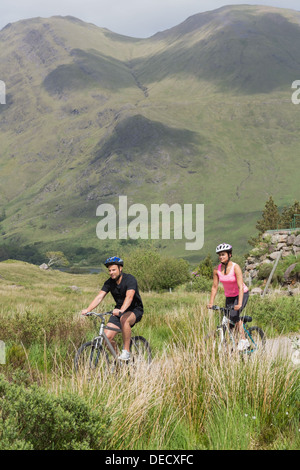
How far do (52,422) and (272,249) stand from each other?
29423mm

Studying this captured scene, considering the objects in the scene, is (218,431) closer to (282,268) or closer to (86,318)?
(86,318)

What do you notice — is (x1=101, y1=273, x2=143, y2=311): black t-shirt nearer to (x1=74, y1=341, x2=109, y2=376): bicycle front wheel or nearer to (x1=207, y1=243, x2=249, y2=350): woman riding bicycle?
(x1=74, y1=341, x2=109, y2=376): bicycle front wheel

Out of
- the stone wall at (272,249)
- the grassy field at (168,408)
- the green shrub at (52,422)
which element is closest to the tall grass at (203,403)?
the grassy field at (168,408)

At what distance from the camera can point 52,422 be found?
14.6 feet

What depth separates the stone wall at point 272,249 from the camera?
101 feet

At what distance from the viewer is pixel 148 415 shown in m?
5.35

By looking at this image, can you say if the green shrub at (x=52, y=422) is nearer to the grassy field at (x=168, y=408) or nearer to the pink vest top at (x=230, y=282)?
the grassy field at (x=168, y=408)

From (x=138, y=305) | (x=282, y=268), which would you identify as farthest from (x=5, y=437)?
(x=282, y=268)

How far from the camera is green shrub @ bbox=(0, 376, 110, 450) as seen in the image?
4.34 meters

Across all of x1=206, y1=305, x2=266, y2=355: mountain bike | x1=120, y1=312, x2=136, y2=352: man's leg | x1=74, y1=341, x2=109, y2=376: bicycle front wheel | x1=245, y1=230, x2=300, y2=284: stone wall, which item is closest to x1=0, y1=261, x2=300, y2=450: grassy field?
x1=206, y1=305, x2=266, y2=355: mountain bike

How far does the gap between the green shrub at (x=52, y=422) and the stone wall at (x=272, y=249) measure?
25.9 metres

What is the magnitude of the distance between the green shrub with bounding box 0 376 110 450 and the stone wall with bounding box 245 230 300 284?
25.9 metres

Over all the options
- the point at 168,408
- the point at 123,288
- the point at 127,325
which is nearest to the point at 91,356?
the point at 127,325

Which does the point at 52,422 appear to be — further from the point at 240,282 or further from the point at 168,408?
the point at 240,282
